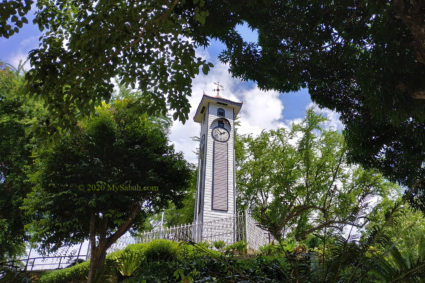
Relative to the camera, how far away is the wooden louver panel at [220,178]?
14.1 m

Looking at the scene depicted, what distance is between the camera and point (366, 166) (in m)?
7.10

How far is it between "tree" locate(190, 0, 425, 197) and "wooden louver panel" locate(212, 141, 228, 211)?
314 inches

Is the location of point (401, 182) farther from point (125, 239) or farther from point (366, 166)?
point (125, 239)

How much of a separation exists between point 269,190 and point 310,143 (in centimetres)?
424

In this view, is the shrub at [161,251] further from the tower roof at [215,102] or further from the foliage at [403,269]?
the tower roof at [215,102]

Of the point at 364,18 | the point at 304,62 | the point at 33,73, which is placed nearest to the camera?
the point at 33,73

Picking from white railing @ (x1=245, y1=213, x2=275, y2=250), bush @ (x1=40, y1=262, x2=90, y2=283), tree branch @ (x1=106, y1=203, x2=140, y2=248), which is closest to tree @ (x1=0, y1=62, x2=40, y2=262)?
bush @ (x1=40, y1=262, x2=90, y2=283)

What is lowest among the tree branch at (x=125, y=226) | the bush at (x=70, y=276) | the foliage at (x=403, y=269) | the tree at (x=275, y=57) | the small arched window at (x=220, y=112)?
the bush at (x=70, y=276)

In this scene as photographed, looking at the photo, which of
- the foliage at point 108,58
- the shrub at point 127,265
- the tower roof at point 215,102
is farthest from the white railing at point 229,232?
the foliage at point 108,58

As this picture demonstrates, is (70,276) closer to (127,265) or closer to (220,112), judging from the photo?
(127,265)

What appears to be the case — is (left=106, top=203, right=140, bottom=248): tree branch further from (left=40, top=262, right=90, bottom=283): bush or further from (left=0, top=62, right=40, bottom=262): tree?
(left=0, top=62, right=40, bottom=262): tree

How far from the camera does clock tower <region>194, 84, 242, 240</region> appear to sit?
13.9m

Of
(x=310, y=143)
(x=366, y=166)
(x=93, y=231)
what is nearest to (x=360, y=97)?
(x=366, y=166)

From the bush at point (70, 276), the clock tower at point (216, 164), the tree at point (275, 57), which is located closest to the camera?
the tree at point (275, 57)
